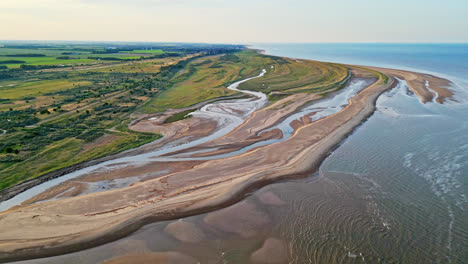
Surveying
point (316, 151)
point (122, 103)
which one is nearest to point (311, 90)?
point (316, 151)

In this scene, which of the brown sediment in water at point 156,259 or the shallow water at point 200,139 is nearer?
the brown sediment in water at point 156,259

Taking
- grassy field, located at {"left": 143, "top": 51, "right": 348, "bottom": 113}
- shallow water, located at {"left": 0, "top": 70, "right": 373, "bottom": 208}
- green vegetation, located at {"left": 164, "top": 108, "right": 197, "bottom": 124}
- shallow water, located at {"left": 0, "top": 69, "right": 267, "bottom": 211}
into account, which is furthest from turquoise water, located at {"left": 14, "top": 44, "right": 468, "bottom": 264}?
grassy field, located at {"left": 143, "top": 51, "right": 348, "bottom": 113}

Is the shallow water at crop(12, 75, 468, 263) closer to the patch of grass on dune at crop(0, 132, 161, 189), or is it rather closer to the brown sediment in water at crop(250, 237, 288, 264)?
the brown sediment in water at crop(250, 237, 288, 264)

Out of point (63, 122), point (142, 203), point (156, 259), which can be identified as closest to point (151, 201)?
point (142, 203)

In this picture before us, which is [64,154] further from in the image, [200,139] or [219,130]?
[219,130]

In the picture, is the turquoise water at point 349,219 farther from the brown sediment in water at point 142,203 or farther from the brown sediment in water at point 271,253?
the brown sediment in water at point 142,203

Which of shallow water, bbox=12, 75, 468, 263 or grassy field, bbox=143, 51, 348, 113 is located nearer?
shallow water, bbox=12, 75, 468, 263

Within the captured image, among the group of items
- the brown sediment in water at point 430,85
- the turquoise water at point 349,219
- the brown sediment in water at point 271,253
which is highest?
the brown sediment in water at point 430,85

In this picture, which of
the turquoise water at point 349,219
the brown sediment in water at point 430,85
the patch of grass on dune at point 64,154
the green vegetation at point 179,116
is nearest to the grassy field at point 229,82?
the green vegetation at point 179,116
